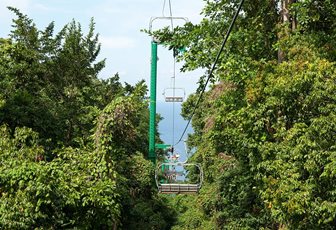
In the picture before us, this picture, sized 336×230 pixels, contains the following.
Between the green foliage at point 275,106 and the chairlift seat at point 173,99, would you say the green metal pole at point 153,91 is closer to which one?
the chairlift seat at point 173,99

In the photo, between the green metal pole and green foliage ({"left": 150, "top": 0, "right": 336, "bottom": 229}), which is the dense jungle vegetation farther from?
the green metal pole

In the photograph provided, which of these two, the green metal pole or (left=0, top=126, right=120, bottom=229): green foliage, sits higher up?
the green metal pole

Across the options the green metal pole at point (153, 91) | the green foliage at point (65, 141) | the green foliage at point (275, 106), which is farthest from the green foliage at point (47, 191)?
the green metal pole at point (153, 91)

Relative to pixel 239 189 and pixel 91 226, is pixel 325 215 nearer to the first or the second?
pixel 91 226

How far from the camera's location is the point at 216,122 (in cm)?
1260

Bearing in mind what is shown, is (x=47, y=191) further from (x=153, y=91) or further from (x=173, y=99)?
(x=173, y=99)

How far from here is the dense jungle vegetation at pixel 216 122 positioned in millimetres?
7273

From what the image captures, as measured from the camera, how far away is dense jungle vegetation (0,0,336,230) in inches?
286

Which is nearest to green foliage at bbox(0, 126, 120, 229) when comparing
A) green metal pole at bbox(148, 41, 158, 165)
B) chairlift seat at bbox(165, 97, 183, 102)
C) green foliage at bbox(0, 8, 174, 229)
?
green foliage at bbox(0, 8, 174, 229)

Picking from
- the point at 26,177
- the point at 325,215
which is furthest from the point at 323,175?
the point at 26,177

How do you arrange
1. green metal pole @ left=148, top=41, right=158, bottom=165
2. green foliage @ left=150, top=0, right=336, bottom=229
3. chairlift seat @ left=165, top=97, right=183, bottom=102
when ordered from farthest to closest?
1. chairlift seat @ left=165, top=97, right=183, bottom=102
2. green metal pole @ left=148, top=41, right=158, bottom=165
3. green foliage @ left=150, top=0, right=336, bottom=229

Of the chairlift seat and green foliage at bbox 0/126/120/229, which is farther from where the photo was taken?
the chairlift seat

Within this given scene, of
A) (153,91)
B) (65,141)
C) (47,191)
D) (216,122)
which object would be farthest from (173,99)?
(47,191)

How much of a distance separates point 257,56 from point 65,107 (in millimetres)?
6462
